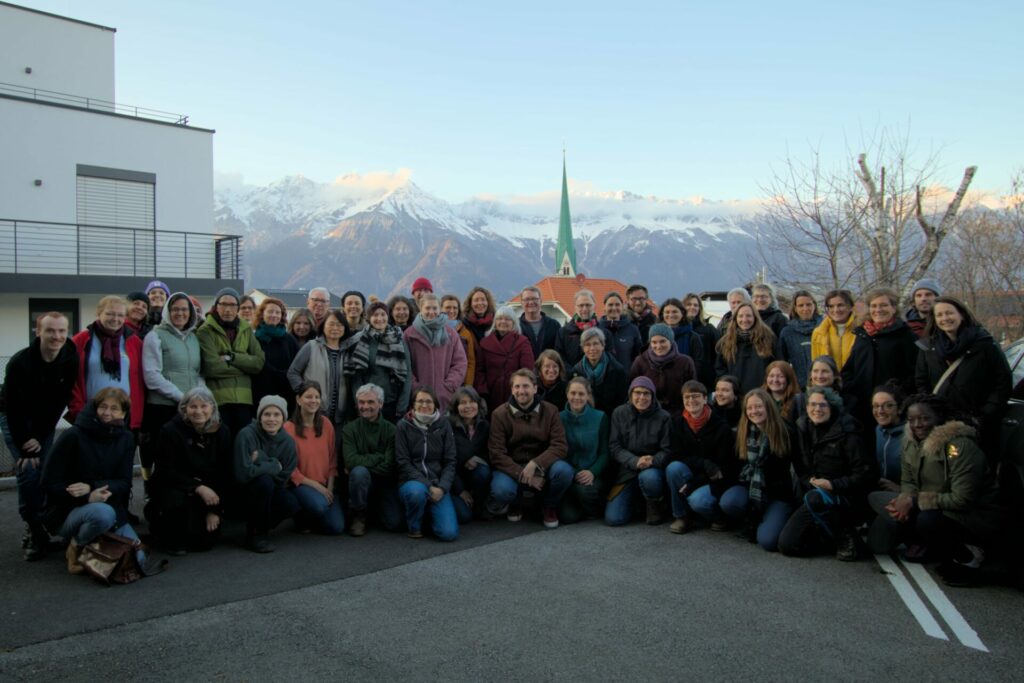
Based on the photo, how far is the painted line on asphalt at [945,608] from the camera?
14.5 ft

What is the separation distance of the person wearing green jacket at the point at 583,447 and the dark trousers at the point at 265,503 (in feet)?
8.38

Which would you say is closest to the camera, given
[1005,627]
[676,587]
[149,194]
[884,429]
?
[1005,627]

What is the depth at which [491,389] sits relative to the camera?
26.4ft

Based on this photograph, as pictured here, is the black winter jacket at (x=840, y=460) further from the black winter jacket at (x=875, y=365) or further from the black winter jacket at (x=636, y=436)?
the black winter jacket at (x=636, y=436)

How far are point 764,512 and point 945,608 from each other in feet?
5.64

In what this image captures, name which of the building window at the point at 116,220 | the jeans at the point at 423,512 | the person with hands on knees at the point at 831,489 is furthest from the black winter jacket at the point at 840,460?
the building window at the point at 116,220

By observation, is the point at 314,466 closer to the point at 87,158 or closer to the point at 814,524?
the point at 814,524

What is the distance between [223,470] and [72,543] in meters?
1.19

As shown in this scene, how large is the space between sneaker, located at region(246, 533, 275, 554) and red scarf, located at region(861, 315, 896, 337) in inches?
220

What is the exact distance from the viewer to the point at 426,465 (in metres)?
6.84

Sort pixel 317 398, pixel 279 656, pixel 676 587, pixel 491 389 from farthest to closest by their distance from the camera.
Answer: pixel 491 389 < pixel 317 398 < pixel 676 587 < pixel 279 656

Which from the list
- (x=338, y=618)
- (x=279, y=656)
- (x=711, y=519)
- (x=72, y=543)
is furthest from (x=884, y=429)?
(x=72, y=543)

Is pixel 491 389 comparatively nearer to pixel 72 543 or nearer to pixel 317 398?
pixel 317 398

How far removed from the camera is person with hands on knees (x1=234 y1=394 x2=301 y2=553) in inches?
243
